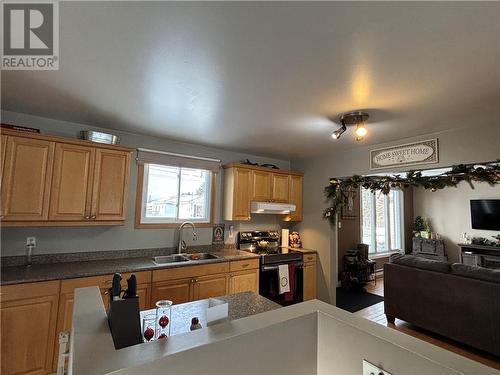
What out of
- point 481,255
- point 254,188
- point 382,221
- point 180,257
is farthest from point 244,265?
point 481,255

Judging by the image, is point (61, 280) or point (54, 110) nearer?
point (61, 280)

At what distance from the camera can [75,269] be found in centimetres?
242

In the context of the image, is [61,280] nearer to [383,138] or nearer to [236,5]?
[236,5]

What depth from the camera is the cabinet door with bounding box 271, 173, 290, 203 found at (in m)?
4.16

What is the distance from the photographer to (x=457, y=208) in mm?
6238

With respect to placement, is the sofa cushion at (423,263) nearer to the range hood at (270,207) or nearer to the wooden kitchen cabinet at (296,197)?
the wooden kitchen cabinet at (296,197)

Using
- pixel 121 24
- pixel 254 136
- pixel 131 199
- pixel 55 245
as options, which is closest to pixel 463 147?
pixel 254 136

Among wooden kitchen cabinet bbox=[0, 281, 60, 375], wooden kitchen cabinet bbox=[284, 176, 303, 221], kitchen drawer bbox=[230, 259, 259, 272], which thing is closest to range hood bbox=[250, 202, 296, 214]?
wooden kitchen cabinet bbox=[284, 176, 303, 221]

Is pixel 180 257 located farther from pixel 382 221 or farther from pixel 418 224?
pixel 418 224

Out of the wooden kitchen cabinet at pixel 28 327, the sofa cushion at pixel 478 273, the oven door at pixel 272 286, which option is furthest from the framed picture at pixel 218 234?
the sofa cushion at pixel 478 273

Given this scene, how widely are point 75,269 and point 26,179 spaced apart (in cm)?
96

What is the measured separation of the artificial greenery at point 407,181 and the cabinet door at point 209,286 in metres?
1.94

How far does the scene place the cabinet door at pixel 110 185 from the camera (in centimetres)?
265

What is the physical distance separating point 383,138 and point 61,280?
12.3 feet
